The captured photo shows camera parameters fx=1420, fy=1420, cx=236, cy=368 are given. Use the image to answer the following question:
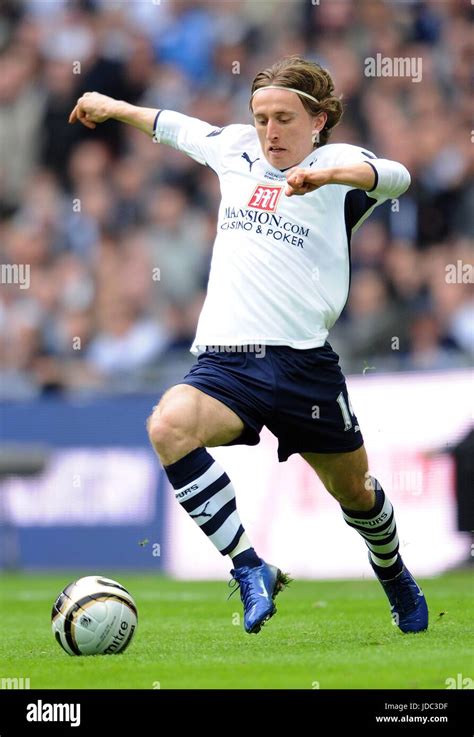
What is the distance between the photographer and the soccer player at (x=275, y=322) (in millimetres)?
6156

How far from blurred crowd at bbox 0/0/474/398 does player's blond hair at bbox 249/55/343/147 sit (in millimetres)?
4987

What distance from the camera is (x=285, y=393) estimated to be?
6.26 metres

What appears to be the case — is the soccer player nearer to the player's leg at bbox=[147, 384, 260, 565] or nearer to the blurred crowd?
the player's leg at bbox=[147, 384, 260, 565]

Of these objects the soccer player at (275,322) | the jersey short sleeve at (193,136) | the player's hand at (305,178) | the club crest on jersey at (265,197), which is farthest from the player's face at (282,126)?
the player's hand at (305,178)

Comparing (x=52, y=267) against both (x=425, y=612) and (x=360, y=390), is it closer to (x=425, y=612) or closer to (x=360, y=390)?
(x=360, y=390)

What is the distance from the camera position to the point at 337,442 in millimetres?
6395

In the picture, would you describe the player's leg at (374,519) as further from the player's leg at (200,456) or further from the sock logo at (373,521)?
the player's leg at (200,456)

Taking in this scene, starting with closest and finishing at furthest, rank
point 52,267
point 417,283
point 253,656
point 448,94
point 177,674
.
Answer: point 177,674 → point 253,656 → point 417,283 → point 448,94 → point 52,267

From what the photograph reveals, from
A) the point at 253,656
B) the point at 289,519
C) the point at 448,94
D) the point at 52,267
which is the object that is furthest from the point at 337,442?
the point at 52,267

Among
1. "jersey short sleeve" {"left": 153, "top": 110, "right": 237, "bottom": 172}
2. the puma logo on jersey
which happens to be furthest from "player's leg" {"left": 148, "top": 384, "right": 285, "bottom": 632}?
→ "jersey short sleeve" {"left": 153, "top": 110, "right": 237, "bottom": 172}

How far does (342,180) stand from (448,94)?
27.2ft

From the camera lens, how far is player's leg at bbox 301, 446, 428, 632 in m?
6.53

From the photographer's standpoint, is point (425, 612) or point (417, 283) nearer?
point (425, 612)

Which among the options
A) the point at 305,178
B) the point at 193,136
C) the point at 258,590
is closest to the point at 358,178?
the point at 305,178
